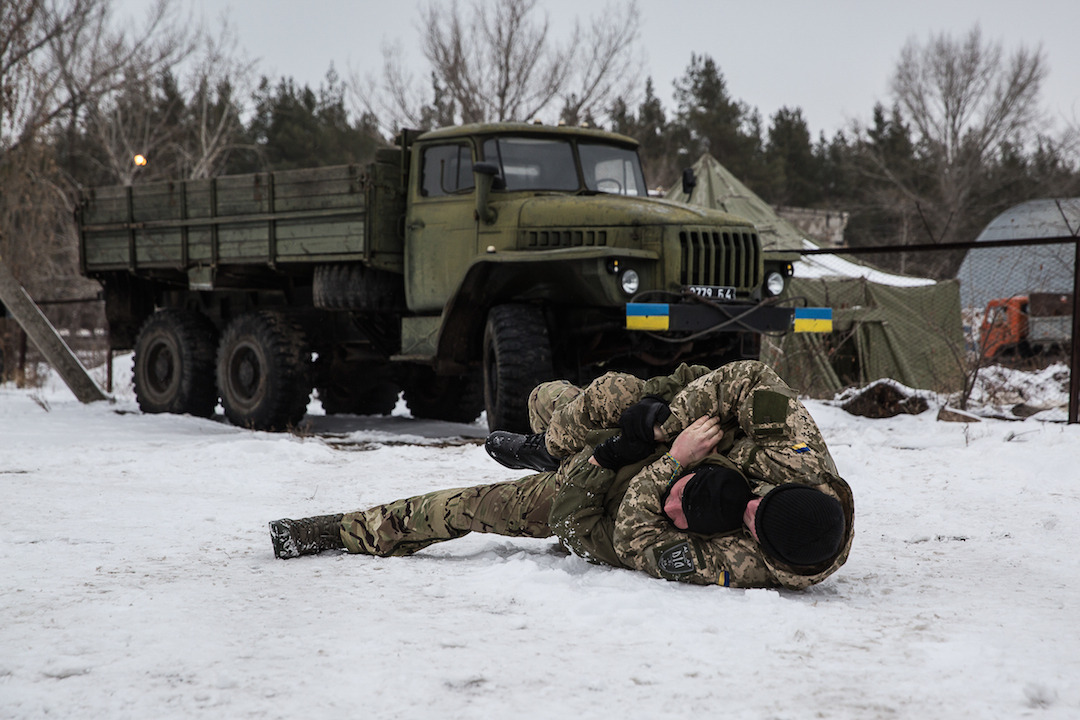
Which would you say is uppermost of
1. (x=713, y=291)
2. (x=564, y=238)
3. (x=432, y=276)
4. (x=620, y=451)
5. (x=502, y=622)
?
(x=564, y=238)

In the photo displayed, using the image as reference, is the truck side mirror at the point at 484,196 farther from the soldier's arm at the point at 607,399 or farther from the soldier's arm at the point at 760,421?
the soldier's arm at the point at 760,421

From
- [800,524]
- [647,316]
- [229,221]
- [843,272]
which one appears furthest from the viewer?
[843,272]

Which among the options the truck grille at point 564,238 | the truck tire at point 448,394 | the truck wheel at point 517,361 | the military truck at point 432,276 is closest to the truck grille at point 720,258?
the military truck at point 432,276

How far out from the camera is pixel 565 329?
7.80 m

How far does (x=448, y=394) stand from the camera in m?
10.5

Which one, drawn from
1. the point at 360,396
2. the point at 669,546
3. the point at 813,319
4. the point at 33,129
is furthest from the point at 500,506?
the point at 33,129

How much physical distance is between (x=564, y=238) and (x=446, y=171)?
4.52 ft

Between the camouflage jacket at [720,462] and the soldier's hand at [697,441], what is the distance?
4 centimetres

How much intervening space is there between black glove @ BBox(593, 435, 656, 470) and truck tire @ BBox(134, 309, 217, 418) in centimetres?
772

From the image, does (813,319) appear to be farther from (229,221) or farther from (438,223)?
(229,221)

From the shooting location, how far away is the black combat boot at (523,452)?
400 centimetres

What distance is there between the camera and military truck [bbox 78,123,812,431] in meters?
7.24

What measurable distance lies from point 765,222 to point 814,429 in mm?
11442

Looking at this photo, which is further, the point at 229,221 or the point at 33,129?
the point at 33,129
